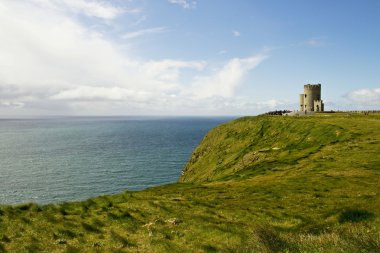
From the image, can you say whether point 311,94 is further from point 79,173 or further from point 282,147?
point 79,173

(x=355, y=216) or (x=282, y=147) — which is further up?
(x=355, y=216)

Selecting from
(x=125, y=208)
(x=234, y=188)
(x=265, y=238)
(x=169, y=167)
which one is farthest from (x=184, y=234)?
(x=169, y=167)

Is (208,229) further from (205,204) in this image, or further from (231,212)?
(205,204)

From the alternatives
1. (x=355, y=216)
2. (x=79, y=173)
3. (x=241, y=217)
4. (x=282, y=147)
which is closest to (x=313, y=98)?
(x=282, y=147)

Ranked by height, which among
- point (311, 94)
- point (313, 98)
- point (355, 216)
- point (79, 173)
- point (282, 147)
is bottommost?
point (79, 173)

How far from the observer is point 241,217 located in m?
22.7

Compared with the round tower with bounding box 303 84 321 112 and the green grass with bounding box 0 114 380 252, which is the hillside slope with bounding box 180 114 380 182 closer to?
the green grass with bounding box 0 114 380 252

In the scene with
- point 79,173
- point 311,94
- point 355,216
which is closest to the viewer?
point 355,216

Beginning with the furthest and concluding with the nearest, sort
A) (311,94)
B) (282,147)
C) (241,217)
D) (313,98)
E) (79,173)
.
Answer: (313,98)
(311,94)
(79,173)
(282,147)
(241,217)

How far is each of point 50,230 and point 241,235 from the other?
534 inches

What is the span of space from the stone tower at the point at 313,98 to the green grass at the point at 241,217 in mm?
85719

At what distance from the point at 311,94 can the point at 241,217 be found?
119508 millimetres

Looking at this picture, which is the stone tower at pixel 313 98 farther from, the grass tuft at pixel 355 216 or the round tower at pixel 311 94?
the grass tuft at pixel 355 216

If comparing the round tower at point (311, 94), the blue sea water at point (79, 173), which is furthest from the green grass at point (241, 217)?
the round tower at point (311, 94)
